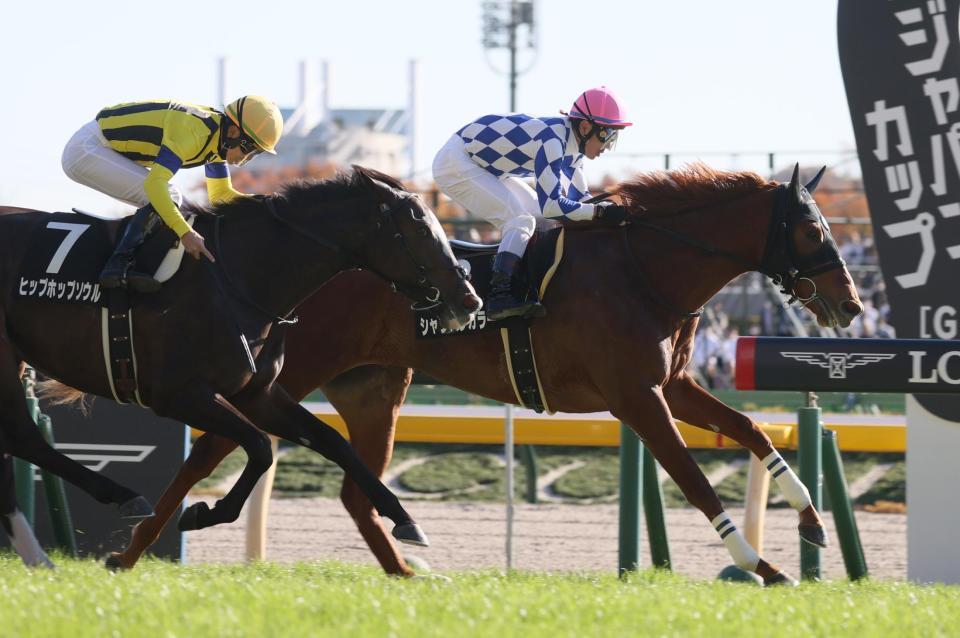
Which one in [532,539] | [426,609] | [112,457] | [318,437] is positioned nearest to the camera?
[426,609]

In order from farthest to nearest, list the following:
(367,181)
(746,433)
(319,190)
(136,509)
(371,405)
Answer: (371,405) → (746,433) → (319,190) → (367,181) → (136,509)

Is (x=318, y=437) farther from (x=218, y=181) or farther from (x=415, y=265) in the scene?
(x=218, y=181)

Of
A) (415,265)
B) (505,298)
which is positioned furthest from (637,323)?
(415,265)

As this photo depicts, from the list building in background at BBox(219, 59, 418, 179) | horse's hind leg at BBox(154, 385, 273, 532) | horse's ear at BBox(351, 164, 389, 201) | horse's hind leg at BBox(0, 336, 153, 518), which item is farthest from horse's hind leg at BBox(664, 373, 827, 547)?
building in background at BBox(219, 59, 418, 179)

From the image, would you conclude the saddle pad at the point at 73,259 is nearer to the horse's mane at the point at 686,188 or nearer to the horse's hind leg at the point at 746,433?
the horse's mane at the point at 686,188

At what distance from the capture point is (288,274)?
532cm

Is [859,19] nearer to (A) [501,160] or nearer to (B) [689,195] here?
(B) [689,195]

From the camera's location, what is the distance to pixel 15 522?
17.1 ft

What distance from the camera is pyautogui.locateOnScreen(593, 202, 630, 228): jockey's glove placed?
19.5 ft

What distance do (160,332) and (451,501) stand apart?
6331 millimetres

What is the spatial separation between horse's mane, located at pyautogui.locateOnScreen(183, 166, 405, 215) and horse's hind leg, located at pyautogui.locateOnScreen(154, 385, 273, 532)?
0.84m

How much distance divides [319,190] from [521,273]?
1.04 metres

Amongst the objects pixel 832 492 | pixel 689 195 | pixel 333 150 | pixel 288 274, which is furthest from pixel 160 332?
pixel 333 150

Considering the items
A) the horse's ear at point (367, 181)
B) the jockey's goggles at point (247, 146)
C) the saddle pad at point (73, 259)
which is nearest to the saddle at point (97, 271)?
the saddle pad at point (73, 259)
